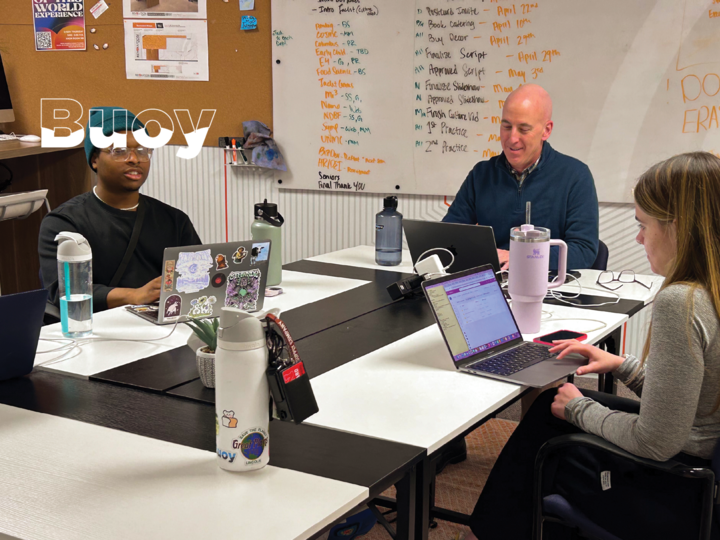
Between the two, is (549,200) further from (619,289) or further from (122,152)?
(122,152)

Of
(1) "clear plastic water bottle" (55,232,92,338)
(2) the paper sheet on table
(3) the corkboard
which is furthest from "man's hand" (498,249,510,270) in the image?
(2) the paper sheet on table

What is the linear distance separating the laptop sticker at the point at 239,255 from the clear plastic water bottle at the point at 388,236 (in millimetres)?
877

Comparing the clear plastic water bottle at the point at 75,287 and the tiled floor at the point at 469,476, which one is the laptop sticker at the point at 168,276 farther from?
the tiled floor at the point at 469,476

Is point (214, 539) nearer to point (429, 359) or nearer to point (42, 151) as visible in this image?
point (429, 359)

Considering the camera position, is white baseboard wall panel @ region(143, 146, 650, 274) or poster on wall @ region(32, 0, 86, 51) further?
poster on wall @ region(32, 0, 86, 51)

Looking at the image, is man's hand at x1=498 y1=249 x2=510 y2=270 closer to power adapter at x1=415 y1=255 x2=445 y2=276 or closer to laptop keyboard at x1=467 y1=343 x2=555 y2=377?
power adapter at x1=415 y1=255 x2=445 y2=276

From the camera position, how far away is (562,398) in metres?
1.69

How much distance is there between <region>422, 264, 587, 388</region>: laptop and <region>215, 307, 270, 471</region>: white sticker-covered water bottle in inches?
24.6

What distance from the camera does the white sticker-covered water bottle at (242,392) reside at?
117cm

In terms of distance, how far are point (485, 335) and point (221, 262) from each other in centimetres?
73

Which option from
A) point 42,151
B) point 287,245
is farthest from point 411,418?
point 42,151

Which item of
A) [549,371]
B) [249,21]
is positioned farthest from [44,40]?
[549,371]

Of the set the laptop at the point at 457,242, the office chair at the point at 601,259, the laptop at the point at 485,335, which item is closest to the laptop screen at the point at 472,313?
the laptop at the point at 485,335

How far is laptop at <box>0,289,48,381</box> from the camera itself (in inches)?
62.1
